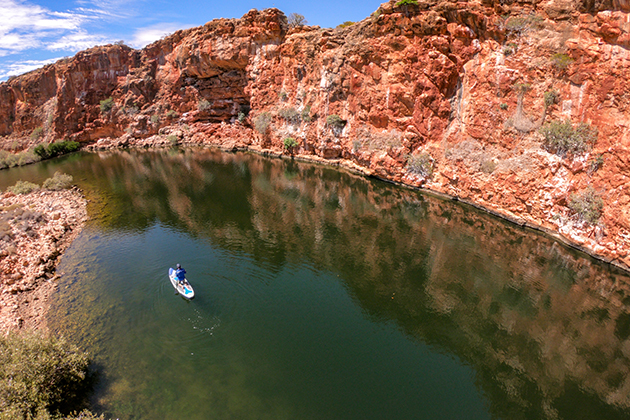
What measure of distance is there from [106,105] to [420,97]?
6622cm

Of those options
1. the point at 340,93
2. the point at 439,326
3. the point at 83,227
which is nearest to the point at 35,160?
the point at 83,227

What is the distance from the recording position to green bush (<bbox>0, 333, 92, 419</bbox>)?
412 inches

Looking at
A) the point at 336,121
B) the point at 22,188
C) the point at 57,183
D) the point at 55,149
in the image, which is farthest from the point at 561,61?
the point at 55,149

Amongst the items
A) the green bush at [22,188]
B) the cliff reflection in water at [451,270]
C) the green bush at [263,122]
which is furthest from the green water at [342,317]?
the green bush at [263,122]

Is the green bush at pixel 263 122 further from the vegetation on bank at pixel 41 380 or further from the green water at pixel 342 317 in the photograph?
the vegetation on bank at pixel 41 380

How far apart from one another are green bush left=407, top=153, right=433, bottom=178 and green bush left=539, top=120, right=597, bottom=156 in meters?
10.8

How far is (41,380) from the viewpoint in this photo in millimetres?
11461

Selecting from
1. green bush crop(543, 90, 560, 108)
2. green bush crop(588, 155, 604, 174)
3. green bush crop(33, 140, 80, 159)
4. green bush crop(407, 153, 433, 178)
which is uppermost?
green bush crop(543, 90, 560, 108)

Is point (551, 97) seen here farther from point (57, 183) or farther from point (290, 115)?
point (57, 183)

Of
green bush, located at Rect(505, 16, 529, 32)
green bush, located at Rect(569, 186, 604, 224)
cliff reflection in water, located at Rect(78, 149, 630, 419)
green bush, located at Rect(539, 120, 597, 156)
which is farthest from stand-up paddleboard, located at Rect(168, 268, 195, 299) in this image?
green bush, located at Rect(505, 16, 529, 32)

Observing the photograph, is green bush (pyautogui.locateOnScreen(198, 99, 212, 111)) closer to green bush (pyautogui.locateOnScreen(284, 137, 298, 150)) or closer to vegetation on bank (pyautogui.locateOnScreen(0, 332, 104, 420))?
green bush (pyautogui.locateOnScreen(284, 137, 298, 150))

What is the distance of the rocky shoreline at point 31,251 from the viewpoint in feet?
56.5

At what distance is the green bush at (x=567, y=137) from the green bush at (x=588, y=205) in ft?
11.1

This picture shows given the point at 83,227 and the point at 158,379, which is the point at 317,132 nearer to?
the point at 83,227
